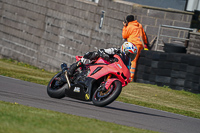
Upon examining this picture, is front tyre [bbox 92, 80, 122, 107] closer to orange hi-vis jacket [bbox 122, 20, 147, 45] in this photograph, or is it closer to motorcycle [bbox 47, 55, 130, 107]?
motorcycle [bbox 47, 55, 130, 107]

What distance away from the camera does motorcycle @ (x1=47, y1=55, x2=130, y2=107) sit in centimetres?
818

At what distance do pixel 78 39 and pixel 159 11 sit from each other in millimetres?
3739

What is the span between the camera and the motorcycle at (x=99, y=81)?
8.18 m

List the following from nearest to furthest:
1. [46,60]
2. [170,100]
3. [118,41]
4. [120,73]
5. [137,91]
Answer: [120,73] < [170,100] < [137,91] < [118,41] < [46,60]

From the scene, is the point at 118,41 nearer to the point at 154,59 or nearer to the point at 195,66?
the point at 154,59

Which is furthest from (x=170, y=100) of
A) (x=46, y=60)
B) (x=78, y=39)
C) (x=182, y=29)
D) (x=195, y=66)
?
(x=46, y=60)

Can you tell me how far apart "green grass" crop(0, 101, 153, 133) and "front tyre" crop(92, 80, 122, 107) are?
1826 millimetres

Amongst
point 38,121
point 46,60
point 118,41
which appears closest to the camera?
point 38,121

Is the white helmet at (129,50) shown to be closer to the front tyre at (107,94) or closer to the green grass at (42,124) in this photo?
the front tyre at (107,94)

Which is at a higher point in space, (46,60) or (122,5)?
(122,5)

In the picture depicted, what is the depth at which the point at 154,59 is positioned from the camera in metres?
14.3

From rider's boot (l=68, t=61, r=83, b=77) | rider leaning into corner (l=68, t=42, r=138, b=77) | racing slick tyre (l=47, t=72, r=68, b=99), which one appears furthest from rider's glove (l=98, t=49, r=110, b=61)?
racing slick tyre (l=47, t=72, r=68, b=99)

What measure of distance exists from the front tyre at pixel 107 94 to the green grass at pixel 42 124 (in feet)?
5.99

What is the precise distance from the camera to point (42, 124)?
5.15m
